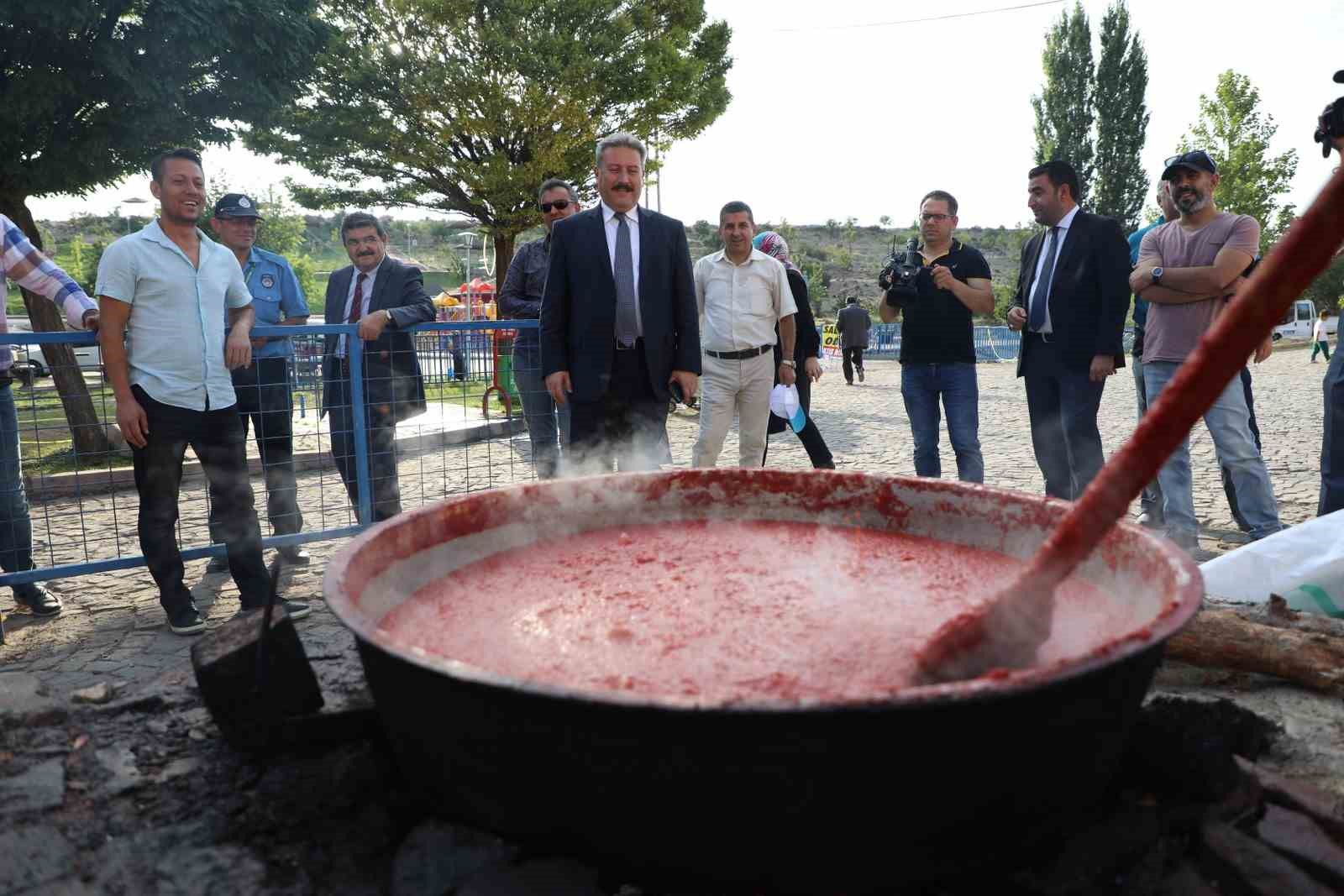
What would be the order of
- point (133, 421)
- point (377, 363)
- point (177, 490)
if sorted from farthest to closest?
point (377, 363) → point (177, 490) → point (133, 421)

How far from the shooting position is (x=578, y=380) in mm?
4578

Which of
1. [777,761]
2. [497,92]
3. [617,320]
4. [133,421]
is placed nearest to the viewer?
[777,761]

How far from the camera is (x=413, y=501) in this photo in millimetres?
7160

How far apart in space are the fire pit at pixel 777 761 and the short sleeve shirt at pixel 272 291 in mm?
4287

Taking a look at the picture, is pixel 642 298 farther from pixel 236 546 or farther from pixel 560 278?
pixel 236 546

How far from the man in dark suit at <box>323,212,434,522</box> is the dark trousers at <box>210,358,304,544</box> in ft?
0.83

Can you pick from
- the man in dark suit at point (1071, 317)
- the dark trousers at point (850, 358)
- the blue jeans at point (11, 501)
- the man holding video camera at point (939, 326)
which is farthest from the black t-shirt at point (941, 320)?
the dark trousers at point (850, 358)

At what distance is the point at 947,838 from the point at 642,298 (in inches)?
136

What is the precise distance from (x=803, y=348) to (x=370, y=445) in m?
3.29

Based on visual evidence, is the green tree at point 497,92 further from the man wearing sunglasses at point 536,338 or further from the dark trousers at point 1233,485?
the dark trousers at point 1233,485

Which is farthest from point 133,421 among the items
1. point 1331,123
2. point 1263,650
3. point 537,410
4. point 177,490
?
point 1331,123

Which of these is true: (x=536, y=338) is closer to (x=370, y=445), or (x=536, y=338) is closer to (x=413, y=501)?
(x=370, y=445)

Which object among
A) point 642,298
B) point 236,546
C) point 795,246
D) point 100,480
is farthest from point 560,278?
point 795,246

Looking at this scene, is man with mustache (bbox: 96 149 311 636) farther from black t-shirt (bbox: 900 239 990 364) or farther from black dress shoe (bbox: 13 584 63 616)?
black t-shirt (bbox: 900 239 990 364)
